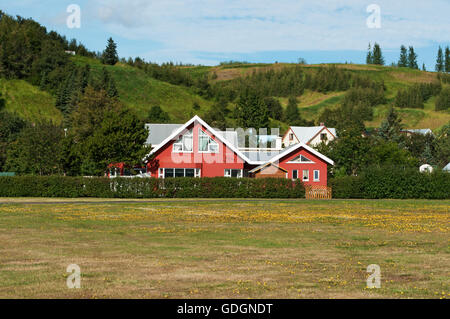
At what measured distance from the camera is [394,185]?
182 ft

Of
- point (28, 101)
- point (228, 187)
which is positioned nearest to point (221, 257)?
point (228, 187)

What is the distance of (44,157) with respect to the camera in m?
68.4

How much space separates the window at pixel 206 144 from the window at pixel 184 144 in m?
0.98

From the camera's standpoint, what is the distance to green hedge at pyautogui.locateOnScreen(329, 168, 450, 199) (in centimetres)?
5538

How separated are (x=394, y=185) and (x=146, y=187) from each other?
2325 cm

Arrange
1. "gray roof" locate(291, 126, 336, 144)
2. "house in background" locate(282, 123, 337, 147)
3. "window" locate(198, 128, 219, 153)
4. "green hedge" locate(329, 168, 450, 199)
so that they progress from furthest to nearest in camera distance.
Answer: "gray roof" locate(291, 126, 336, 144) → "house in background" locate(282, 123, 337, 147) → "window" locate(198, 128, 219, 153) → "green hedge" locate(329, 168, 450, 199)

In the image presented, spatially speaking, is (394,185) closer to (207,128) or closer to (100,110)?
(207,128)

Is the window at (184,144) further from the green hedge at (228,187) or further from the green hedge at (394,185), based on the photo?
the green hedge at (394,185)

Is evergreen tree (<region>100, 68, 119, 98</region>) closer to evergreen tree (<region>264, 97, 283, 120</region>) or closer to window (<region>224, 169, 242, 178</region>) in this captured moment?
evergreen tree (<region>264, 97, 283, 120</region>)

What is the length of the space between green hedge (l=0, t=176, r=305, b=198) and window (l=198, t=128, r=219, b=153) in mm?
10676

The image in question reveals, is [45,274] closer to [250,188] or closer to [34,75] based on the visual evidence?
[250,188]

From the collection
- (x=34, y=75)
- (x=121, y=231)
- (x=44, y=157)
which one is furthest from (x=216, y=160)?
(x=34, y=75)

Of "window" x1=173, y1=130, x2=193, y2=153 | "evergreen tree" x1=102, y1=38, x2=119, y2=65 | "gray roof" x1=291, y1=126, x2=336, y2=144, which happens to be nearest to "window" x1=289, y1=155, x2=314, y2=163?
"window" x1=173, y1=130, x2=193, y2=153
